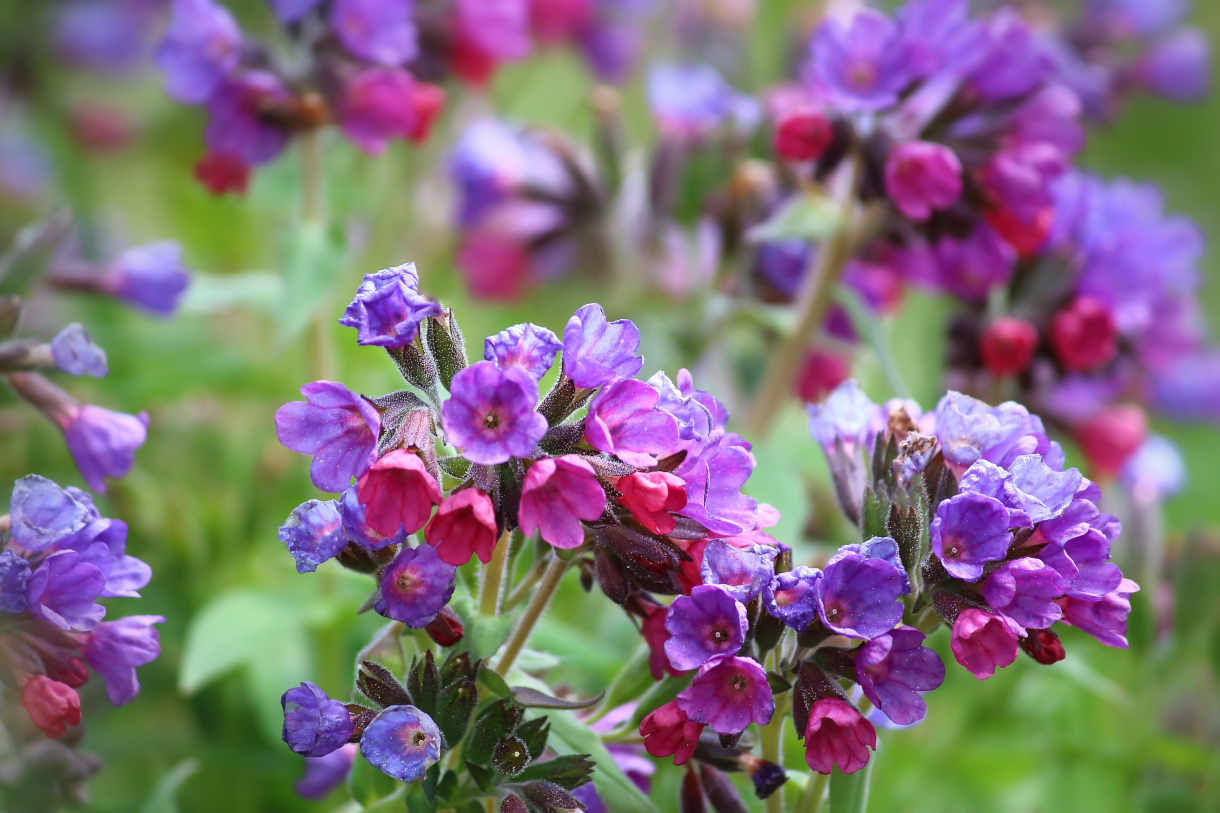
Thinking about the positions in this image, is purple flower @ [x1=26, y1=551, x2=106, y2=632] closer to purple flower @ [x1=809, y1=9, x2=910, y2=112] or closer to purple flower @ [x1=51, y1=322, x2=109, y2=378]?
purple flower @ [x1=51, y1=322, x2=109, y2=378]

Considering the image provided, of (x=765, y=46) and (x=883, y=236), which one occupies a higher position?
(x=883, y=236)

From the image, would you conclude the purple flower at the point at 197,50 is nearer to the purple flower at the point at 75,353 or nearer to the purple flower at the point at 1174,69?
the purple flower at the point at 75,353

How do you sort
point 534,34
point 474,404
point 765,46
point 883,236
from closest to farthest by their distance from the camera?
1. point 474,404
2. point 883,236
3. point 534,34
4. point 765,46

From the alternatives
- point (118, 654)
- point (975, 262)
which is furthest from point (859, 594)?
point (975, 262)

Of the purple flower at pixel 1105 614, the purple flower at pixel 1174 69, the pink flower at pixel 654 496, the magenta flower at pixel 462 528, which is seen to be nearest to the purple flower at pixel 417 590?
the magenta flower at pixel 462 528

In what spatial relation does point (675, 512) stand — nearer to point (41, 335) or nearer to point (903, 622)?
point (903, 622)

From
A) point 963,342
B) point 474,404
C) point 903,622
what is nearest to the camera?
point 474,404

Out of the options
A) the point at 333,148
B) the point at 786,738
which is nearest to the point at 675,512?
the point at 786,738
